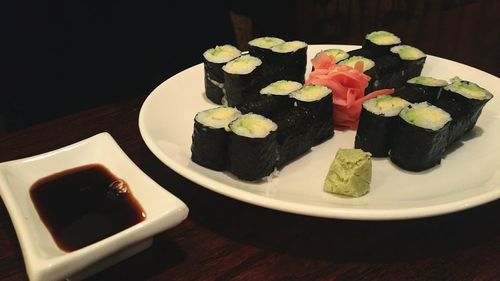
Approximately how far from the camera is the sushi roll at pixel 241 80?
5.79 ft

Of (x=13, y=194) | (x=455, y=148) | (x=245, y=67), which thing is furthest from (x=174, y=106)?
(x=455, y=148)

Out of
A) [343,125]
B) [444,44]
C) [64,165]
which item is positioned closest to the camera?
[64,165]

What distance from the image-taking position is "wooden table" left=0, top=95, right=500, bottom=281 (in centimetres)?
113

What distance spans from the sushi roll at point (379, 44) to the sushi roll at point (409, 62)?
4 centimetres

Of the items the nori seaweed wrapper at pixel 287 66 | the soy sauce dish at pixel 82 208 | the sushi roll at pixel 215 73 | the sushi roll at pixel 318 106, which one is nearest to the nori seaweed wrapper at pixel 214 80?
the sushi roll at pixel 215 73

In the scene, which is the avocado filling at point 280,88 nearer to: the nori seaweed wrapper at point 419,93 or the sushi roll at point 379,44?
the nori seaweed wrapper at point 419,93

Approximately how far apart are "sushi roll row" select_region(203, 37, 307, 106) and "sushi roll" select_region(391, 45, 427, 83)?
15.5 inches

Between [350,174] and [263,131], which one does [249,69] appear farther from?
[350,174]

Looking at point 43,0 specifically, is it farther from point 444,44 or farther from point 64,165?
point 444,44

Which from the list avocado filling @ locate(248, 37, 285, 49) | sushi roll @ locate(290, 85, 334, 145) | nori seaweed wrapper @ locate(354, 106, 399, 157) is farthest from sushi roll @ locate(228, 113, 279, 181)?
avocado filling @ locate(248, 37, 285, 49)

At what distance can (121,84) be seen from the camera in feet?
8.52

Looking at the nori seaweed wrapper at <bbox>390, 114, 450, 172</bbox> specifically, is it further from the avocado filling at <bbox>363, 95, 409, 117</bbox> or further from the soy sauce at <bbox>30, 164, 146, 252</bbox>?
the soy sauce at <bbox>30, 164, 146, 252</bbox>

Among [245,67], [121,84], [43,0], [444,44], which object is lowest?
[121,84]

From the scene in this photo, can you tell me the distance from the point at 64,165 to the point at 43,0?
1.21 metres
